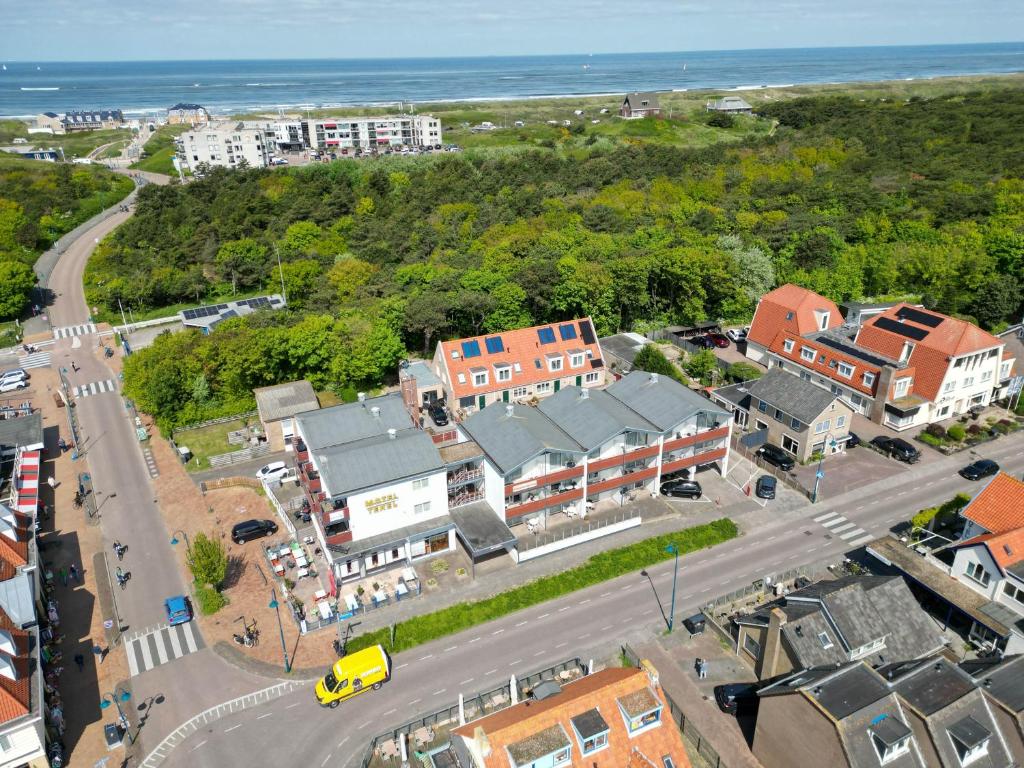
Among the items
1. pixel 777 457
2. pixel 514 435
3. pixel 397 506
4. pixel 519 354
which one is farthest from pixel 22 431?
pixel 777 457

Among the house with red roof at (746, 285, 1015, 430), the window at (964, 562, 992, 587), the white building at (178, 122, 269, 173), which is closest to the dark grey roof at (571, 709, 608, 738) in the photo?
the window at (964, 562, 992, 587)

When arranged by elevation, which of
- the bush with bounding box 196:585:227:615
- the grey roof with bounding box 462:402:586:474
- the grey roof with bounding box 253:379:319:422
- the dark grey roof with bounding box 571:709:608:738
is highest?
the grey roof with bounding box 462:402:586:474

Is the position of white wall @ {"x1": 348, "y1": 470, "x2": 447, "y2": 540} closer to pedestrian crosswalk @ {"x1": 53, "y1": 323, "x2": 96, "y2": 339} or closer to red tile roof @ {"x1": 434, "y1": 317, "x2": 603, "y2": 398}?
red tile roof @ {"x1": 434, "y1": 317, "x2": 603, "y2": 398}

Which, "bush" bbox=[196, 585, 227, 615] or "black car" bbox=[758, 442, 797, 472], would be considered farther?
"black car" bbox=[758, 442, 797, 472]

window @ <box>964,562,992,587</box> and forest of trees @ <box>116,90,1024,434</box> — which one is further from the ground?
forest of trees @ <box>116,90,1024,434</box>

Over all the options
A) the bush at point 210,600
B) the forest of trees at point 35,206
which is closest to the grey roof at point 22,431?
the bush at point 210,600

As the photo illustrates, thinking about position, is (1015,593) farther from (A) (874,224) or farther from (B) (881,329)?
(A) (874,224)

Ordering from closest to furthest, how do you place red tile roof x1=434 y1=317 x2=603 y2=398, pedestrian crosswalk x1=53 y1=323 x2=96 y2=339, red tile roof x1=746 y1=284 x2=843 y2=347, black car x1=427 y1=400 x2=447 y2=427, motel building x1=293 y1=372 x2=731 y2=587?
motel building x1=293 y1=372 x2=731 y2=587
black car x1=427 y1=400 x2=447 y2=427
red tile roof x1=434 y1=317 x2=603 y2=398
red tile roof x1=746 y1=284 x2=843 y2=347
pedestrian crosswalk x1=53 y1=323 x2=96 y2=339

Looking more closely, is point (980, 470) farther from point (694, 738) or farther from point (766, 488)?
point (694, 738)
